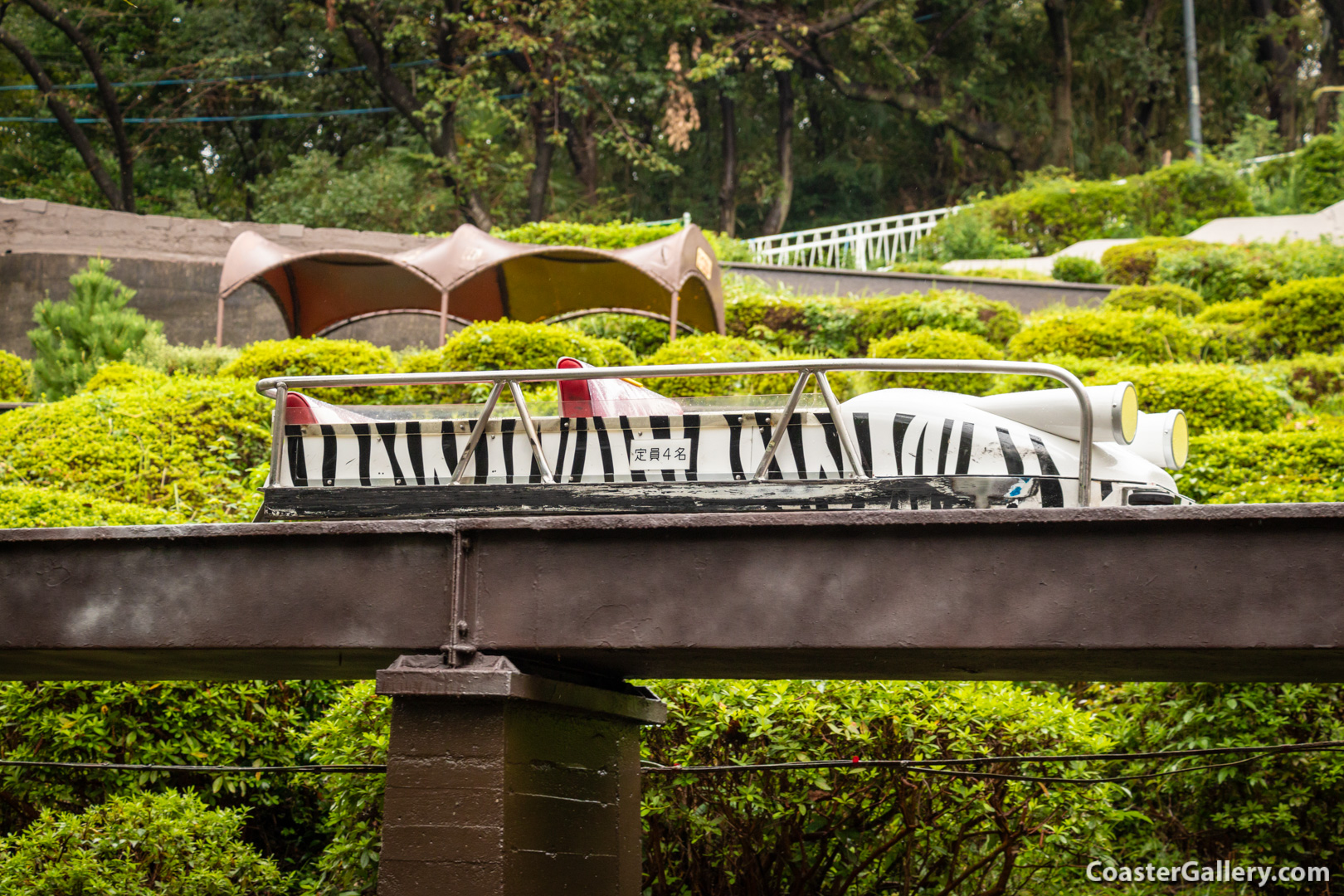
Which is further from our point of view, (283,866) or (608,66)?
(608,66)

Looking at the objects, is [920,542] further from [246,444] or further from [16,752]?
[246,444]

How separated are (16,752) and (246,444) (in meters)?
3.77

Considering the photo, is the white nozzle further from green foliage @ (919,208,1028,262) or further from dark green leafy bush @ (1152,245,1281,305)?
green foliage @ (919,208,1028,262)

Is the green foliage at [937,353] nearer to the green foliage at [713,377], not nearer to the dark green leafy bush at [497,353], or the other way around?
the green foliage at [713,377]

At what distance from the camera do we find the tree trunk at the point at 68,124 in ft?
72.9

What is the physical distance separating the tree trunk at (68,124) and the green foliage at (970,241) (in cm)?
1511

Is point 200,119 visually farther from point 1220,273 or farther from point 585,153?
point 1220,273

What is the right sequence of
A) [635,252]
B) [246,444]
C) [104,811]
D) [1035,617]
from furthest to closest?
[635,252] → [246,444] → [104,811] → [1035,617]

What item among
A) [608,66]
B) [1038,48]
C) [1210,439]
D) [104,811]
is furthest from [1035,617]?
[1038,48]

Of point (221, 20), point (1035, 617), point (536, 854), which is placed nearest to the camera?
point (1035, 617)

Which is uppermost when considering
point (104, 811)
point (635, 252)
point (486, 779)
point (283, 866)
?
point (635, 252)

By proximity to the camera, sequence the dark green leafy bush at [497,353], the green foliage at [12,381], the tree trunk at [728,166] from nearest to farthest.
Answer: the dark green leafy bush at [497,353] → the green foliage at [12,381] → the tree trunk at [728,166]

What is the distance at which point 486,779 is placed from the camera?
358 cm
